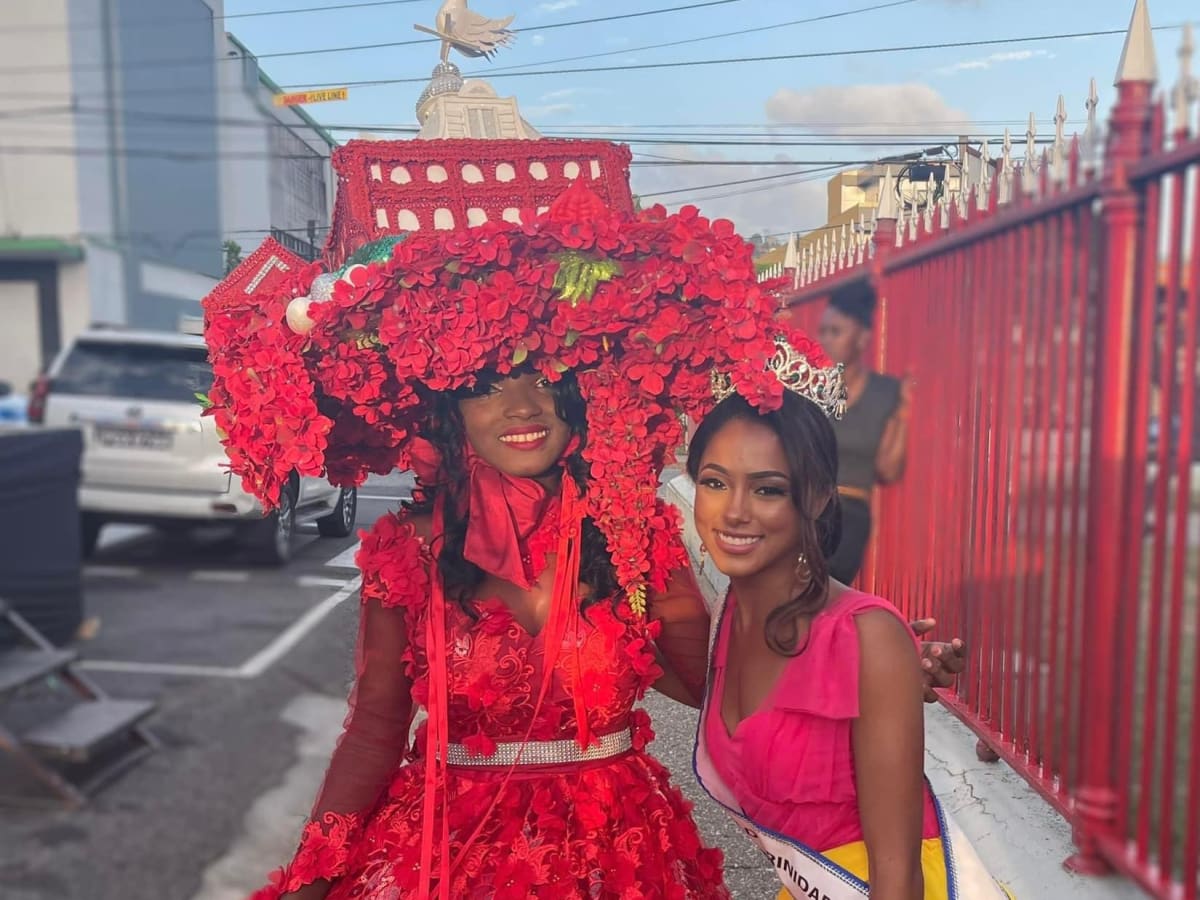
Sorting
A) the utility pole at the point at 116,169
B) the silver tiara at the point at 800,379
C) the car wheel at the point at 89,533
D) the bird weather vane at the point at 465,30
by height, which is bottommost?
the car wheel at the point at 89,533

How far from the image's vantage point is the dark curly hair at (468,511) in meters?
1.65

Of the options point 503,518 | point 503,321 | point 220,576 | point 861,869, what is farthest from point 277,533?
point 861,869

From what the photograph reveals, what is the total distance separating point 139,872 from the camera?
246 cm

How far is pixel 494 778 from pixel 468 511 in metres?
0.48

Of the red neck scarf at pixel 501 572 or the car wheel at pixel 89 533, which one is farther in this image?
the red neck scarf at pixel 501 572

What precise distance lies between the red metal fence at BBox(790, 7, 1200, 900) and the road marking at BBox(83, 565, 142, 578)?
7.76 feet

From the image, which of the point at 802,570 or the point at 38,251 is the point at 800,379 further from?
the point at 38,251

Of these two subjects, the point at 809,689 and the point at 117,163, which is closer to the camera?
the point at 117,163

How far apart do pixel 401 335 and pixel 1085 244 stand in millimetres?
2196

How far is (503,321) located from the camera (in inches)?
55.4

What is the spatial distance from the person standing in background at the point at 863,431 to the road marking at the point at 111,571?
116 inches

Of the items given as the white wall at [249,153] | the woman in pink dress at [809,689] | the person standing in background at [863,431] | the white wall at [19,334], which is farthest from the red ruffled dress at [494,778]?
the person standing in background at [863,431]

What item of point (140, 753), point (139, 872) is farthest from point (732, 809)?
point (139, 872)

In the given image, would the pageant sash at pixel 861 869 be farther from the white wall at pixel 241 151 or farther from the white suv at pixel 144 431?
the white wall at pixel 241 151
